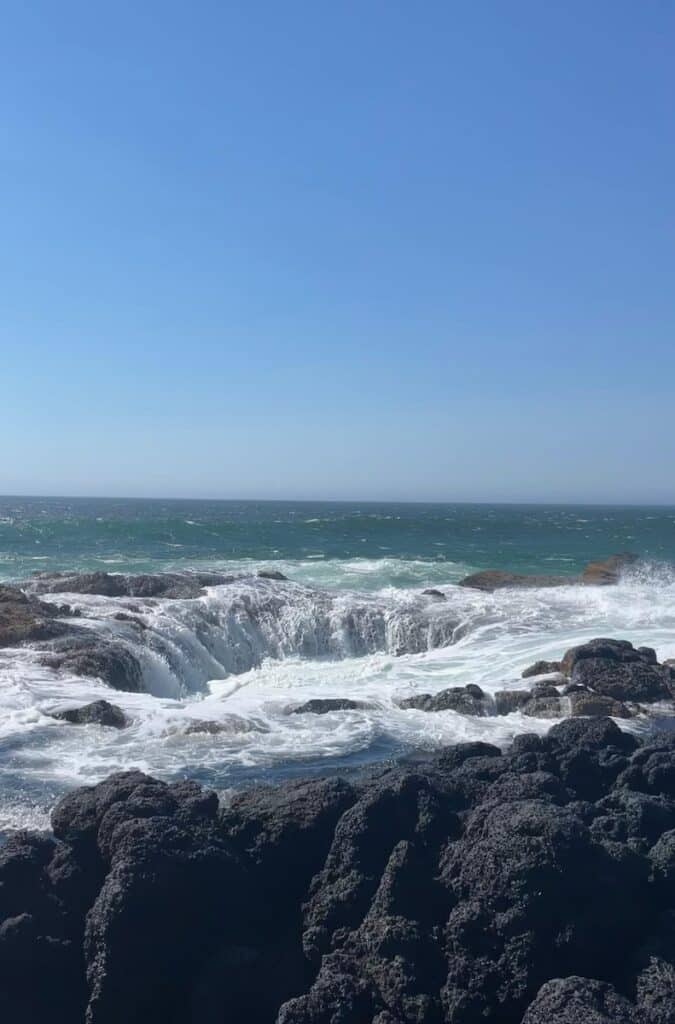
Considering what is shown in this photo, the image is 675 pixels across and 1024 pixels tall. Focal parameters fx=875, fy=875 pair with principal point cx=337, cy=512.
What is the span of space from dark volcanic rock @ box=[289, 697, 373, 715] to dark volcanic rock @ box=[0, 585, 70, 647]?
6.22m

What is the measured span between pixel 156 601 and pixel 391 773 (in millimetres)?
15548

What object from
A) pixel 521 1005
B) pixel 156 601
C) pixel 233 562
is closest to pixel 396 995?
pixel 521 1005

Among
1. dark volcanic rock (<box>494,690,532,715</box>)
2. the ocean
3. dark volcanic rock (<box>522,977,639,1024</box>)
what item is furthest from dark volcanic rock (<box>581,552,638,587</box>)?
dark volcanic rock (<box>522,977,639,1024</box>)

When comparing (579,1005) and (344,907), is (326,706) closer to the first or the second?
(344,907)

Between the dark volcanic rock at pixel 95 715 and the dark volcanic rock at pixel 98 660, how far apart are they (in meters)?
2.95

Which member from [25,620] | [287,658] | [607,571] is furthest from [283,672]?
[607,571]

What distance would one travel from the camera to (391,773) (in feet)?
25.0

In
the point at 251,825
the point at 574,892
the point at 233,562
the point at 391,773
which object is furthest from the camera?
the point at 233,562

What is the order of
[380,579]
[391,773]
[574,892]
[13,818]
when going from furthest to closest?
[380,579] → [13,818] → [391,773] → [574,892]

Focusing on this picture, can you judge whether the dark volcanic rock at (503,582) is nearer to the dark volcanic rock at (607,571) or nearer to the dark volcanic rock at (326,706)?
the dark volcanic rock at (607,571)

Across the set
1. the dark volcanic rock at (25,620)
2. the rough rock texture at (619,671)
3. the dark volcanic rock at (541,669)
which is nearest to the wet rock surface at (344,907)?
the rough rock texture at (619,671)

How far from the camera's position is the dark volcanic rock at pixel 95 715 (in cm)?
1207

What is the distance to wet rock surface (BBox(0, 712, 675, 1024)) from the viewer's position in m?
5.36

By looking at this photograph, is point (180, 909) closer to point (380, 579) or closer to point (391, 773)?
point (391, 773)
